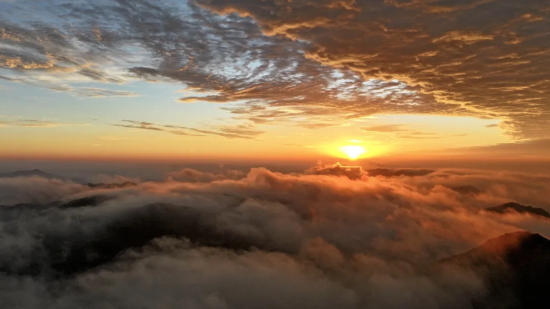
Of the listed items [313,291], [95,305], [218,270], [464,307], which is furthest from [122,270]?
[464,307]

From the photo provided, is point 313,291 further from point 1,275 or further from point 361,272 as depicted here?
point 1,275

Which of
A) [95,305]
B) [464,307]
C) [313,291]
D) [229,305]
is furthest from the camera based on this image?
[464,307]

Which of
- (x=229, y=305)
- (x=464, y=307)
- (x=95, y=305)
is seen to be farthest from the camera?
(x=464, y=307)

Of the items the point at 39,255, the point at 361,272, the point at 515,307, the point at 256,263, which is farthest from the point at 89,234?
the point at 515,307

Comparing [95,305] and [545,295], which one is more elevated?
[95,305]

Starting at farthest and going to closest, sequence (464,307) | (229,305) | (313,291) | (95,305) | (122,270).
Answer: (464,307) → (313,291) → (122,270) → (229,305) → (95,305)

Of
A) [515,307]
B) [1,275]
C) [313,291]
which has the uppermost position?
[1,275]

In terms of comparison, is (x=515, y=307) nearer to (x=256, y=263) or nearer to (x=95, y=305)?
(x=256, y=263)

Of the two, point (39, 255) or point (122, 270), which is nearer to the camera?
point (122, 270)

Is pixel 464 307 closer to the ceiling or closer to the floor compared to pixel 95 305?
closer to the floor
